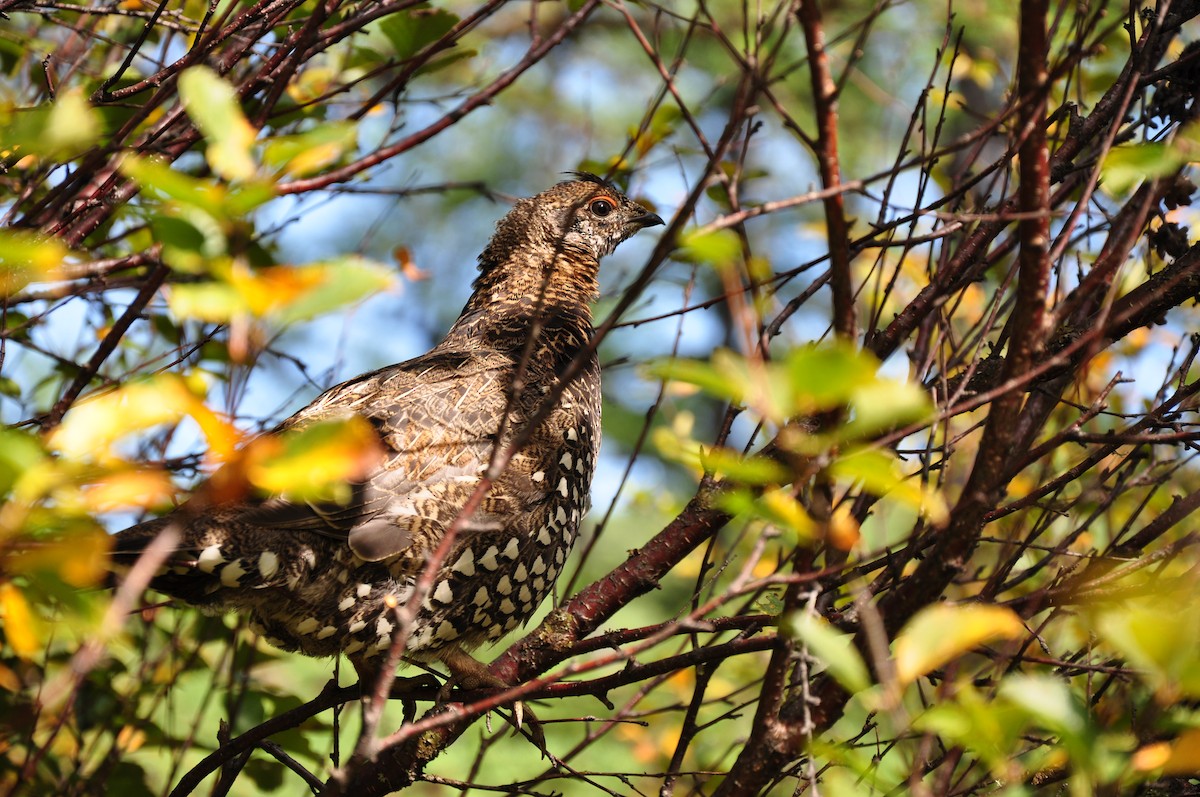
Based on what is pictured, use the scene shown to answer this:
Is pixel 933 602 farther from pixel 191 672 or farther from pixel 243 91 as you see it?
pixel 191 672

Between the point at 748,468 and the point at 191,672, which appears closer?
the point at 748,468

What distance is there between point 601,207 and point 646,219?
9.6 inches

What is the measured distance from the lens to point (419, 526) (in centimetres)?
349

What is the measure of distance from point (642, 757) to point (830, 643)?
198 inches

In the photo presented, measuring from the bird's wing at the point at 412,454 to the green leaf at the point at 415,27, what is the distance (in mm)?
1191

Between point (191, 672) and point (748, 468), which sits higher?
point (191, 672)

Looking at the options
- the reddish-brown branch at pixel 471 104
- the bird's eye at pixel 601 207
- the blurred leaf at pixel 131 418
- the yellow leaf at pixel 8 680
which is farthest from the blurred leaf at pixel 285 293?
the bird's eye at pixel 601 207

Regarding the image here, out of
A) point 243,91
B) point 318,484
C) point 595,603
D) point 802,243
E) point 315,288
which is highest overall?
point 802,243

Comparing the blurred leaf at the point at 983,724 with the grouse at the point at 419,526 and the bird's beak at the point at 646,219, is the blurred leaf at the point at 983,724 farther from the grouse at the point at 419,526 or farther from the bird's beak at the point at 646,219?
the bird's beak at the point at 646,219

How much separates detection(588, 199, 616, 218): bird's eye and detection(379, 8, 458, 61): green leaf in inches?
67.9

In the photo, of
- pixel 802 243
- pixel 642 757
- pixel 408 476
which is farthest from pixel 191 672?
pixel 802 243

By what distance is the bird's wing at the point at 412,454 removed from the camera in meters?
3.41

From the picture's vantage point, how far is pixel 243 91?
322 cm

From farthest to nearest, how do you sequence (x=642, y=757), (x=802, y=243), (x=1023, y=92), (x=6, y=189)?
1. (x=802, y=243)
2. (x=642, y=757)
3. (x=6, y=189)
4. (x=1023, y=92)
